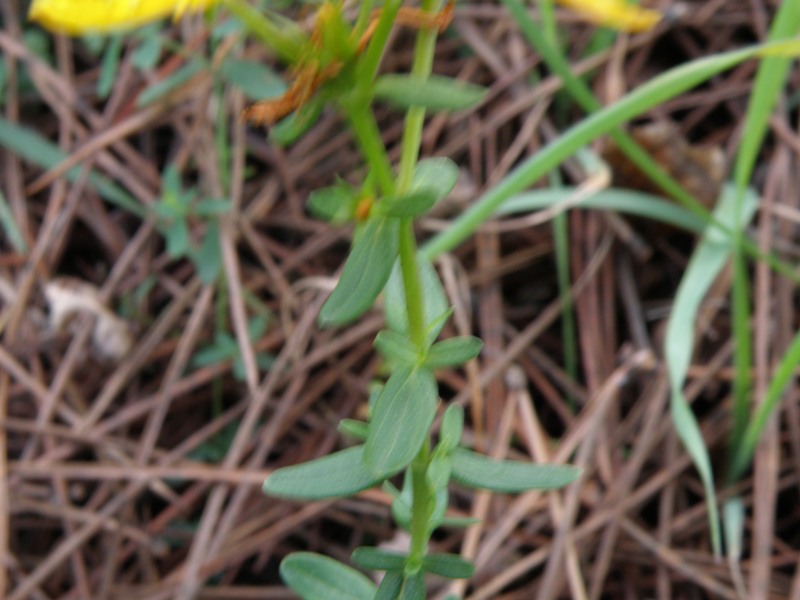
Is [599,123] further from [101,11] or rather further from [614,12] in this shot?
[101,11]

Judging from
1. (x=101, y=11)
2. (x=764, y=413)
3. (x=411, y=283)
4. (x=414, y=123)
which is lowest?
(x=764, y=413)

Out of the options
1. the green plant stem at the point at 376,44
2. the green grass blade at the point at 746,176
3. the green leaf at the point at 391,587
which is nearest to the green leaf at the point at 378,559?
the green leaf at the point at 391,587

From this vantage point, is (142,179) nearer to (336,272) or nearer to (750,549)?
(336,272)

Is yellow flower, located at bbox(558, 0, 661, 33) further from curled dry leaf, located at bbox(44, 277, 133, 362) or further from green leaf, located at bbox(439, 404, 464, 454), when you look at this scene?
curled dry leaf, located at bbox(44, 277, 133, 362)

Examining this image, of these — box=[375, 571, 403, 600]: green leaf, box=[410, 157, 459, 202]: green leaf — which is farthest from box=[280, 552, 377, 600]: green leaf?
box=[410, 157, 459, 202]: green leaf

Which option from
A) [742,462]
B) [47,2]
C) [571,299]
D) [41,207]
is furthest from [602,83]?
[47,2]

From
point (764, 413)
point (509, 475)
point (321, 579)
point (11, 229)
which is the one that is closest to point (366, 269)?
point (509, 475)
